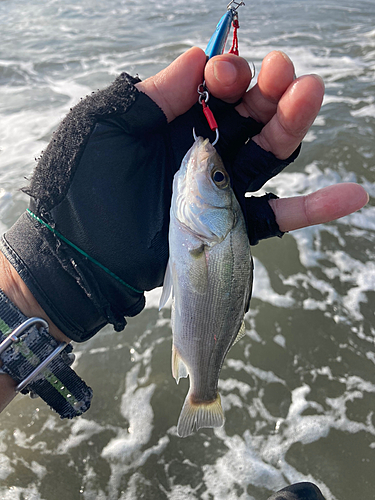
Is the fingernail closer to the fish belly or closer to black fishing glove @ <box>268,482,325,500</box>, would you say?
the fish belly

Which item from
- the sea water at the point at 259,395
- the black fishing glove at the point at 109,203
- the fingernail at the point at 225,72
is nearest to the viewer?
the fingernail at the point at 225,72

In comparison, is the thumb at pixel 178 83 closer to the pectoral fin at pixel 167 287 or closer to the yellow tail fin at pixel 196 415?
the pectoral fin at pixel 167 287

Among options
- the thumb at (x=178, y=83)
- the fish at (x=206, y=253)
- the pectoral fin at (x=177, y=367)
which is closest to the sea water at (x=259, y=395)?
Result: the pectoral fin at (x=177, y=367)

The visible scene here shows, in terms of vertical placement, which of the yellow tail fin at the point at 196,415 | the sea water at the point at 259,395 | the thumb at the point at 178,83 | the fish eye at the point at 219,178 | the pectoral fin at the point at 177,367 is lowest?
the sea water at the point at 259,395

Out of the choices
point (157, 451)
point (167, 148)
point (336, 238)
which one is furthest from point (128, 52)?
point (157, 451)

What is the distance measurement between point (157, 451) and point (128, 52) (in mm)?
11064

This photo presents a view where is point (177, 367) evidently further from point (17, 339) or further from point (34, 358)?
point (17, 339)

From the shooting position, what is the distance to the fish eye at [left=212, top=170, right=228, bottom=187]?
2014 millimetres

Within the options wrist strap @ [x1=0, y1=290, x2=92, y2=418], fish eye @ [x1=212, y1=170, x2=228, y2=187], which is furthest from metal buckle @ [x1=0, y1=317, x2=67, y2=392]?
fish eye @ [x1=212, y1=170, x2=228, y2=187]

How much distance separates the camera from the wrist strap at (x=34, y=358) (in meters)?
2.03

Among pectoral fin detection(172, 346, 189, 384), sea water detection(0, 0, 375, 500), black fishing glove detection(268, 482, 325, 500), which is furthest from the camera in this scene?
sea water detection(0, 0, 375, 500)

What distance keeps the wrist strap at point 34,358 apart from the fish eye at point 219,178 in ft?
4.29

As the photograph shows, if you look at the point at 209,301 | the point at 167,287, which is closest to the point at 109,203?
the point at 167,287

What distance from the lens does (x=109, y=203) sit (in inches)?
85.6
